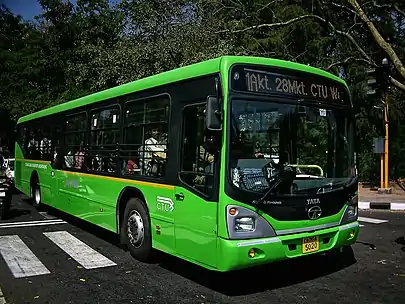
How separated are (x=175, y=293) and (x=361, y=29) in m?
19.2

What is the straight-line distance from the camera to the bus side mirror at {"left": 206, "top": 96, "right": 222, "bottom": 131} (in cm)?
494

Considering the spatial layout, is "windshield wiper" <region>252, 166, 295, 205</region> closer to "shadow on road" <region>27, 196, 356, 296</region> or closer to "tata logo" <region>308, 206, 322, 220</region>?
"tata logo" <region>308, 206, 322, 220</region>

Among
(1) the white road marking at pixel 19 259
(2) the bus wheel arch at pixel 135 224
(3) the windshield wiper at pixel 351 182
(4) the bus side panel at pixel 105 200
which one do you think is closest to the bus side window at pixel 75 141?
(4) the bus side panel at pixel 105 200

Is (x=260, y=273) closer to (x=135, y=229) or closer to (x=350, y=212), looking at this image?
(x=350, y=212)

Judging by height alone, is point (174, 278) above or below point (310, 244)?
below

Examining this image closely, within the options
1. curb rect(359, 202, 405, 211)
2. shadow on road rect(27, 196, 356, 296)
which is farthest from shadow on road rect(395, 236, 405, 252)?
curb rect(359, 202, 405, 211)

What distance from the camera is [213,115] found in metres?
4.96

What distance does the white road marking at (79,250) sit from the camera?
6.76 m

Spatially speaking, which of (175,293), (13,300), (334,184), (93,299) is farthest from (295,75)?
(13,300)

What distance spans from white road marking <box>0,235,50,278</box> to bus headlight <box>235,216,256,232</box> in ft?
9.72

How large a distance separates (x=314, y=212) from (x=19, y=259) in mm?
4492

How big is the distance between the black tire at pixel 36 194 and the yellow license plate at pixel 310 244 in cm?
870

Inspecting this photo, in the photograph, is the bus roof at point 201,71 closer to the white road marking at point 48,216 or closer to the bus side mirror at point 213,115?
the bus side mirror at point 213,115

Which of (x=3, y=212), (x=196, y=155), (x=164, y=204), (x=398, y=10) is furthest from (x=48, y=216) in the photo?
(x=398, y=10)
